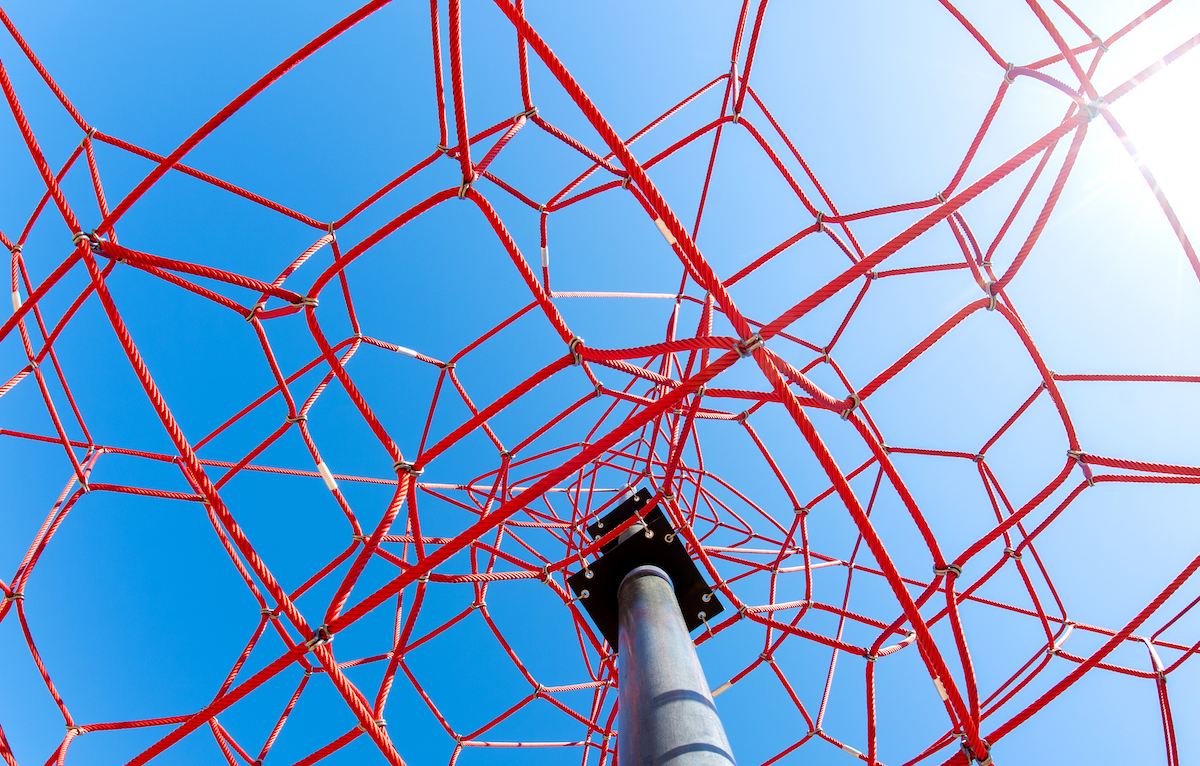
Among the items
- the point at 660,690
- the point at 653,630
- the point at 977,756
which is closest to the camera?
the point at 977,756

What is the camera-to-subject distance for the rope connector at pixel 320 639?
637 cm

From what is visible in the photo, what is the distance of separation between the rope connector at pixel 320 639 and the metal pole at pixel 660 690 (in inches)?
114

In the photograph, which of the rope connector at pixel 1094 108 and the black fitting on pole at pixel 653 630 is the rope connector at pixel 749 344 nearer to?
the rope connector at pixel 1094 108

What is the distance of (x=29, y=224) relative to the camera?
8.73 metres

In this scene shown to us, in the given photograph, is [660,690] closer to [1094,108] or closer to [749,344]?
[749,344]

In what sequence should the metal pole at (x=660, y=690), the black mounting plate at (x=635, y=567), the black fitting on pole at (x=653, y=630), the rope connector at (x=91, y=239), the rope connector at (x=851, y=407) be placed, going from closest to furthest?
the metal pole at (x=660, y=690) → the black fitting on pole at (x=653, y=630) → the rope connector at (x=91, y=239) → the rope connector at (x=851, y=407) → the black mounting plate at (x=635, y=567)

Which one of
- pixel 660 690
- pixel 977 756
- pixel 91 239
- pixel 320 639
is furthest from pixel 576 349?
pixel 977 756

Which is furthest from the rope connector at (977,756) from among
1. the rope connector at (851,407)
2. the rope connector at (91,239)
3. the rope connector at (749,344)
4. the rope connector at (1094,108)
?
the rope connector at (91,239)

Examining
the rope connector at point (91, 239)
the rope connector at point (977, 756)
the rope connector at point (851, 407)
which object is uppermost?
the rope connector at point (91, 239)

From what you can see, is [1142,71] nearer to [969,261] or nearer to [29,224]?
[969,261]

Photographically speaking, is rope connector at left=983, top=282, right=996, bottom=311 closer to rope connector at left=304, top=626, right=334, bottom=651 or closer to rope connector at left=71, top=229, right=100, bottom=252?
rope connector at left=304, top=626, right=334, bottom=651

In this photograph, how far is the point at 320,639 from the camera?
6434 mm

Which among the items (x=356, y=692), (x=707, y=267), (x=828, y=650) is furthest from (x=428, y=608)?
(x=707, y=267)

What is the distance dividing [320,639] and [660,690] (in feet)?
10.7
